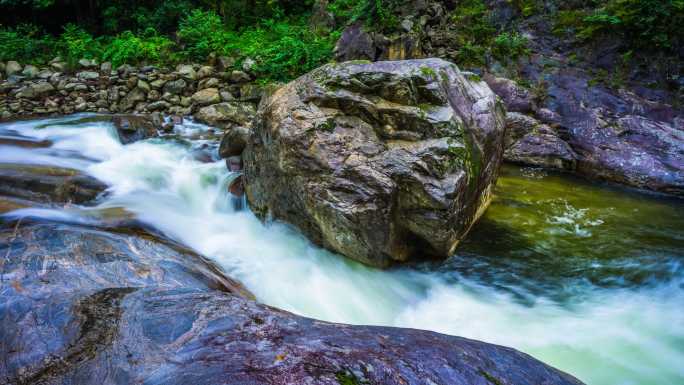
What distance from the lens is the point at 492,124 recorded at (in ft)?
15.6

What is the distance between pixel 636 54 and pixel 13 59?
15588 mm

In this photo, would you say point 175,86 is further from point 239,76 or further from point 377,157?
point 377,157

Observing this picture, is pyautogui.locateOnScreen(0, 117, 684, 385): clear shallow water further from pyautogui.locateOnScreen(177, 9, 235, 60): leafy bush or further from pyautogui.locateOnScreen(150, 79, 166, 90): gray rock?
pyautogui.locateOnScreen(177, 9, 235, 60): leafy bush

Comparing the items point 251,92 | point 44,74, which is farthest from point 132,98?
point 251,92

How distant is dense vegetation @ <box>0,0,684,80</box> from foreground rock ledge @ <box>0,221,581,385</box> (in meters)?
9.13

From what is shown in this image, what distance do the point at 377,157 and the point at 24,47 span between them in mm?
11685

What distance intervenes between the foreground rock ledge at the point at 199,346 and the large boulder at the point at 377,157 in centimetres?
198

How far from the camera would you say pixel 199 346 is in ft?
5.22

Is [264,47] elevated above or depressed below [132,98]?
above

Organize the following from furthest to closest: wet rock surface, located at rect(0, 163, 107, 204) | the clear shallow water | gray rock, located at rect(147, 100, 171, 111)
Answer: gray rock, located at rect(147, 100, 171, 111) → wet rock surface, located at rect(0, 163, 107, 204) → the clear shallow water

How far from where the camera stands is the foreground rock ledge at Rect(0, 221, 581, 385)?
146cm

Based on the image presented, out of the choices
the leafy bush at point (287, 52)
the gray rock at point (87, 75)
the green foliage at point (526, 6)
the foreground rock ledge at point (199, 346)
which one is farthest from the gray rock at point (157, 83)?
the green foliage at point (526, 6)

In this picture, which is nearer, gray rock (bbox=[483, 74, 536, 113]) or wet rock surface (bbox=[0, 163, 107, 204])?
wet rock surface (bbox=[0, 163, 107, 204])

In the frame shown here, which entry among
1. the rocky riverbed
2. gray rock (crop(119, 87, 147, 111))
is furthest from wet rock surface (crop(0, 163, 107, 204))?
gray rock (crop(119, 87, 147, 111))
